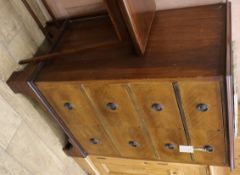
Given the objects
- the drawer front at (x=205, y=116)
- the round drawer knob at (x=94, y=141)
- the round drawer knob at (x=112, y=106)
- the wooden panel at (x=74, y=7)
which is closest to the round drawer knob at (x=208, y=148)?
the drawer front at (x=205, y=116)

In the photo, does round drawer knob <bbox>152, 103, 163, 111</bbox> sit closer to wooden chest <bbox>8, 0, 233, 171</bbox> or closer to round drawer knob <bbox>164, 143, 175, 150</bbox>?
wooden chest <bbox>8, 0, 233, 171</bbox>

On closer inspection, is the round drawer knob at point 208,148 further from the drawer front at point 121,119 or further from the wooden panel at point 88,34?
the wooden panel at point 88,34

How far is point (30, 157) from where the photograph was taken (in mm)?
1571

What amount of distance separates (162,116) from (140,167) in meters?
0.63

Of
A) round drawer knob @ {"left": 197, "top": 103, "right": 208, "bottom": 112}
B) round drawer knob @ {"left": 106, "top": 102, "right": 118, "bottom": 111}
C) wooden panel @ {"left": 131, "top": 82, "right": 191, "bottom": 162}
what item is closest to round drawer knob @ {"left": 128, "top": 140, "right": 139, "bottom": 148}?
wooden panel @ {"left": 131, "top": 82, "right": 191, "bottom": 162}

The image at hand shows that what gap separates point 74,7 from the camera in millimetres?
1484

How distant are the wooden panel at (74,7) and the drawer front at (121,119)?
1.51ft

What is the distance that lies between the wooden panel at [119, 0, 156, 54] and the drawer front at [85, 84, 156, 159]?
19cm

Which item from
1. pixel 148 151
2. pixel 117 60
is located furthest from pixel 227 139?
pixel 117 60

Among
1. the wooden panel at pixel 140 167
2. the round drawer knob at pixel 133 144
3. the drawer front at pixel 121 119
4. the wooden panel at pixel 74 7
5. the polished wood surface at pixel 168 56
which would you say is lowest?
the wooden panel at pixel 140 167

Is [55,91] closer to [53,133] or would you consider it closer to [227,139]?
[53,133]

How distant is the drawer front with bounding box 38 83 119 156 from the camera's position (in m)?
1.28

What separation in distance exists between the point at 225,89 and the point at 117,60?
Result: 435mm

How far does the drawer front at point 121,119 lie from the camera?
1.19m
